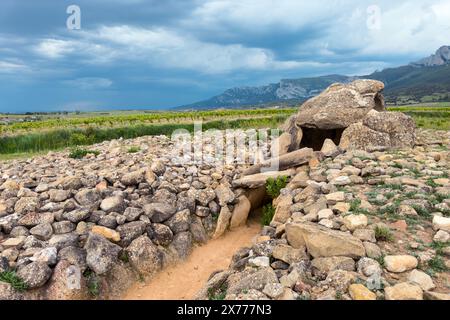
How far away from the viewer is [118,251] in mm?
7797

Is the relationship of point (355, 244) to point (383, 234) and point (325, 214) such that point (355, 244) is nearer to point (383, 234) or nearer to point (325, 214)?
point (383, 234)

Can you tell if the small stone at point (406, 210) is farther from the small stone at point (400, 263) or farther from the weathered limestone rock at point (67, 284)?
the weathered limestone rock at point (67, 284)

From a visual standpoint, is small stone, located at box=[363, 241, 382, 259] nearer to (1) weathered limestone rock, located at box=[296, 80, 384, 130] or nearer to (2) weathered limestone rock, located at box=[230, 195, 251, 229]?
(2) weathered limestone rock, located at box=[230, 195, 251, 229]

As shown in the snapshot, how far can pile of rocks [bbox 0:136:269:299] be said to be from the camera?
274 inches

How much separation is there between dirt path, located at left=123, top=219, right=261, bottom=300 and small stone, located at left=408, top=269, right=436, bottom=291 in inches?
155

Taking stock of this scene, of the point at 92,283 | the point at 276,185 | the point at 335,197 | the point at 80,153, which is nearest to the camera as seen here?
the point at 92,283

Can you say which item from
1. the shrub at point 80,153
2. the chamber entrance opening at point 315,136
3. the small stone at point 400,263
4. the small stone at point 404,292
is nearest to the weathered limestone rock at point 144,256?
the small stone at point 400,263

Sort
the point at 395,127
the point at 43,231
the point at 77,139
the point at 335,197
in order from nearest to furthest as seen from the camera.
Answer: the point at 335,197, the point at 43,231, the point at 395,127, the point at 77,139

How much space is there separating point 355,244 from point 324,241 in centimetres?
47

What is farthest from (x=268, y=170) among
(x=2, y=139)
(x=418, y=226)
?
(x=2, y=139)

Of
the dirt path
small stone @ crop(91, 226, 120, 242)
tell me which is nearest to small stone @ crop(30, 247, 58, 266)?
small stone @ crop(91, 226, 120, 242)

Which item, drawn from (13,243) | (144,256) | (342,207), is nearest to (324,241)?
(342,207)

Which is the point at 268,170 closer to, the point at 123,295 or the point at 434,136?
the point at 123,295

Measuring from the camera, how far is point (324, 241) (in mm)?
5680
